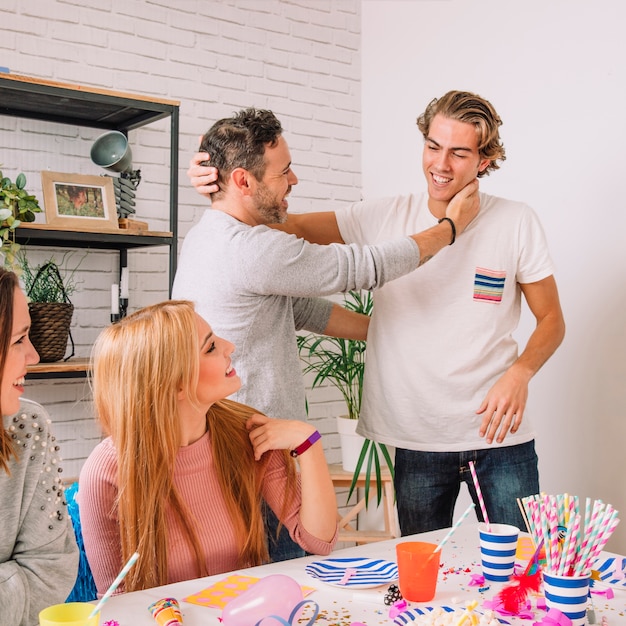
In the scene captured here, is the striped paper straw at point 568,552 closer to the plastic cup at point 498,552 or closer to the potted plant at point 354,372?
the plastic cup at point 498,552

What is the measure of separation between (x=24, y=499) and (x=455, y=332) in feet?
3.94

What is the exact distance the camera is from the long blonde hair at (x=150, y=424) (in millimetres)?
1455

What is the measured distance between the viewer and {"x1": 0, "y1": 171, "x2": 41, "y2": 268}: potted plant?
247 centimetres

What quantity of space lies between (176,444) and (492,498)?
3.15ft

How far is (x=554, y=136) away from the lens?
2.79 metres

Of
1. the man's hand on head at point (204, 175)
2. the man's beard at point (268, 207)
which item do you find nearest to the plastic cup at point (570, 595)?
the man's beard at point (268, 207)

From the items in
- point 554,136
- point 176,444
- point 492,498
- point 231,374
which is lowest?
point 492,498

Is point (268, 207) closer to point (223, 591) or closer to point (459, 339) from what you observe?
point (459, 339)

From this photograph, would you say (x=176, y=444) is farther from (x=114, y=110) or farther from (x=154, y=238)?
(x=114, y=110)

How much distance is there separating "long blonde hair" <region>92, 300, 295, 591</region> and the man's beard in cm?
46

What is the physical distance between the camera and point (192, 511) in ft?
5.11

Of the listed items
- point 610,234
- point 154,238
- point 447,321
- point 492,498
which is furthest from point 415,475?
point 154,238

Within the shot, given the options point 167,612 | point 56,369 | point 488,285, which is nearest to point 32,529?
point 167,612

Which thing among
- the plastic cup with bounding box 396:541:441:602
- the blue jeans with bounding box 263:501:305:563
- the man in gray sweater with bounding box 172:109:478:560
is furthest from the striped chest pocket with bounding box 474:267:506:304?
the plastic cup with bounding box 396:541:441:602
